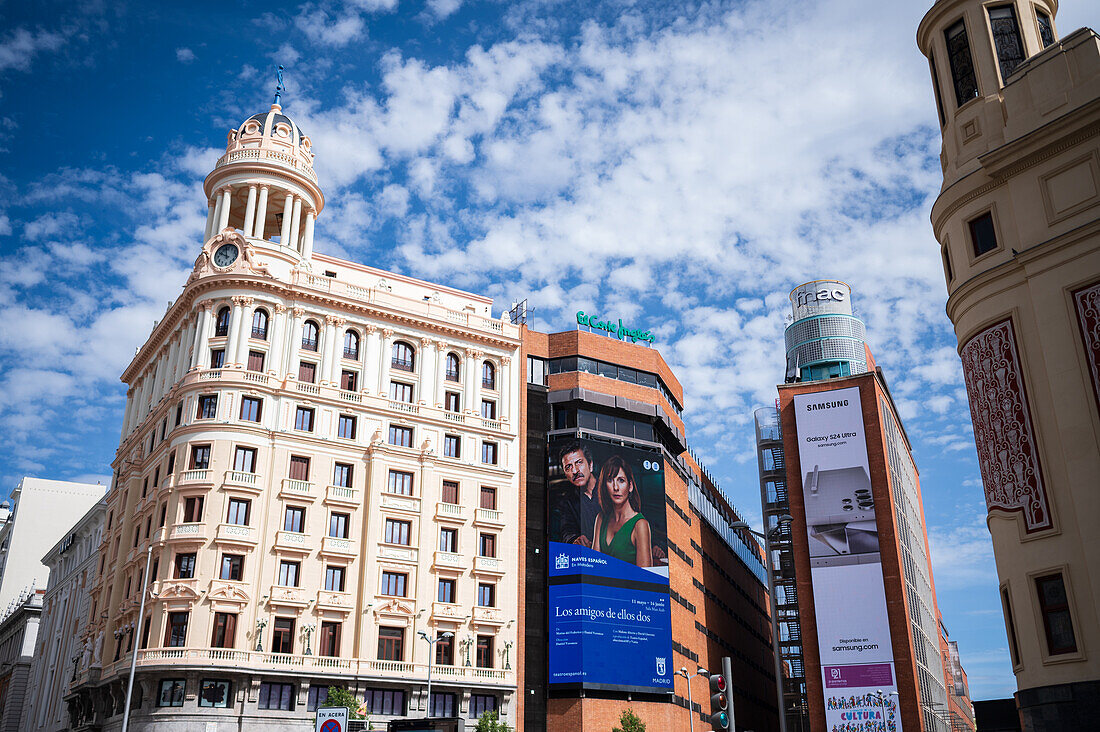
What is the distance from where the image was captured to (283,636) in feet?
207

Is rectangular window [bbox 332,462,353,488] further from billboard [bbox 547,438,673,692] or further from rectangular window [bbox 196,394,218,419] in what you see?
billboard [bbox 547,438,673,692]

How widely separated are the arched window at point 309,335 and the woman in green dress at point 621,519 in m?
26.7

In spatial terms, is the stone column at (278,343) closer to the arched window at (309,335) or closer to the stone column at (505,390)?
the arched window at (309,335)

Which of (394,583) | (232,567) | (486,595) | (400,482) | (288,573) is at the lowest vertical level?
(486,595)

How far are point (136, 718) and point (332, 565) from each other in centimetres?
1553

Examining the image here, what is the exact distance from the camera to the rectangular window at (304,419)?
228 feet

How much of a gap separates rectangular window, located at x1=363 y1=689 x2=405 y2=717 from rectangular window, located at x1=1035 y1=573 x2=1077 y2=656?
154 ft

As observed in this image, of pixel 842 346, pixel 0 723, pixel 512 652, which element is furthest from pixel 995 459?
pixel 0 723

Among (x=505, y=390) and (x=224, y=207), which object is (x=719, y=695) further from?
(x=224, y=207)

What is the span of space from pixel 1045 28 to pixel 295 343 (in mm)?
54215

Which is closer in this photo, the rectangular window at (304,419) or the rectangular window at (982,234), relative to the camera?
the rectangular window at (982,234)

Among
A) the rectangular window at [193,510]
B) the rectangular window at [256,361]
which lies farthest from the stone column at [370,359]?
the rectangular window at [193,510]

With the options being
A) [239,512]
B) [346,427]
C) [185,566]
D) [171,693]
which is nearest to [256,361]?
[346,427]

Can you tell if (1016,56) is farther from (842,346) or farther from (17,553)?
(17,553)
